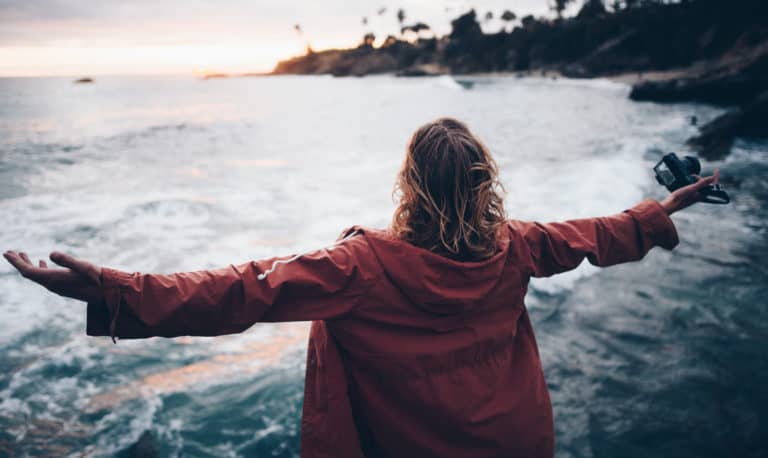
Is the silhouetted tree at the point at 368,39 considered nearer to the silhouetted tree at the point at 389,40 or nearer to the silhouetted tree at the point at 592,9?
the silhouetted tree at the point at 389,40

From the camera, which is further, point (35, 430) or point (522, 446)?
point (35, 430)

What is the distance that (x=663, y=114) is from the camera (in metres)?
24.6

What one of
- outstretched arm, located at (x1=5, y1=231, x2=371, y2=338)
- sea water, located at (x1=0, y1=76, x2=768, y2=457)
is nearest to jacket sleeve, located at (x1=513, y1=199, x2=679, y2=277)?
outstretched arm, located at (x1=5, y1=231, x2=371, y2=338)

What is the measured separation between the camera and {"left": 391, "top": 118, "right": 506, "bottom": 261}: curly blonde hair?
161cm

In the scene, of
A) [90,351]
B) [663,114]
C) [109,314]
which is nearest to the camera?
[109,314]

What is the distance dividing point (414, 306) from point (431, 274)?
0.13 metres

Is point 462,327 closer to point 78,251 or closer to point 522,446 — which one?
point 522,446

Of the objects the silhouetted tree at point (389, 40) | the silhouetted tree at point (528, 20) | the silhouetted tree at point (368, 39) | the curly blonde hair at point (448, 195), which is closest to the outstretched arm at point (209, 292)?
the curly blonde hair at point (448, 195)

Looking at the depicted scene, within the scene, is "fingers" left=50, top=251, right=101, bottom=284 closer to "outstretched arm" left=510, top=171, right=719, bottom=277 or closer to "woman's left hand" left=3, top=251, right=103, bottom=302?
"woman's left hand" left=3, top=251, right=103, bottom=302

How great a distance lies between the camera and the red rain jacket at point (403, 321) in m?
1.39

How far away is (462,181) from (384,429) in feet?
3.26

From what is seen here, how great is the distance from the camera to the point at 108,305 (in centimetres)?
132

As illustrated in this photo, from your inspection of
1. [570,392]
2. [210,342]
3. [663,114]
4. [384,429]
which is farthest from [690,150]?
[384,429]

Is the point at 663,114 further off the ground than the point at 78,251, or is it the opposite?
the point at 663,114
